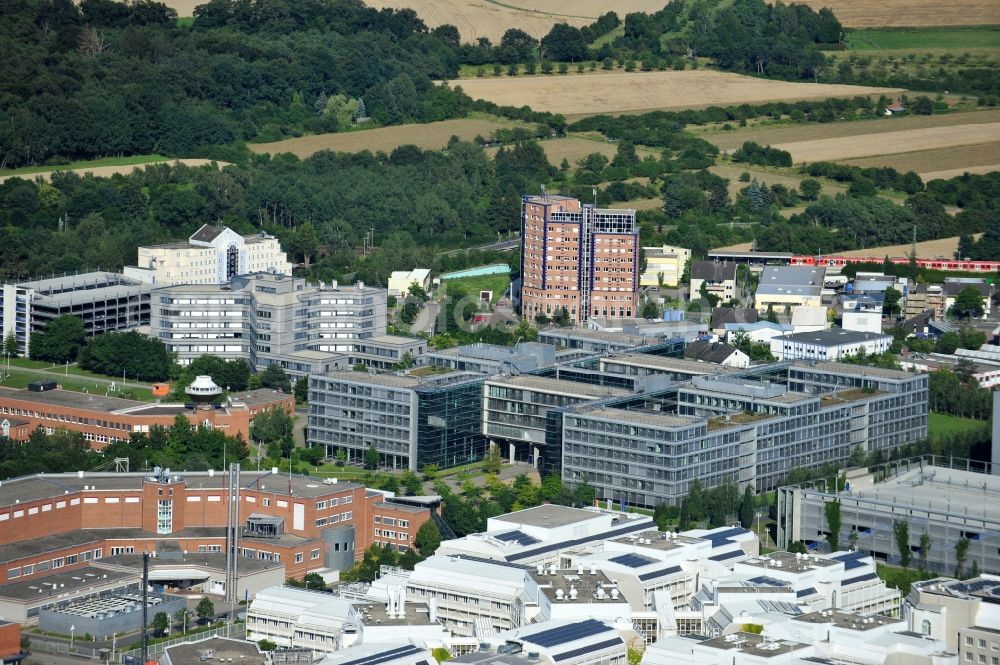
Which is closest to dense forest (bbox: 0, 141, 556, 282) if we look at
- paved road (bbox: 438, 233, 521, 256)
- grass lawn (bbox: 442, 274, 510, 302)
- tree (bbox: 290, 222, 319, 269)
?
tree (bbox: 290, 222, 319, 269)

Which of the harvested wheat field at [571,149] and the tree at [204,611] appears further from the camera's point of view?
the harvested wheat field at [571,149]

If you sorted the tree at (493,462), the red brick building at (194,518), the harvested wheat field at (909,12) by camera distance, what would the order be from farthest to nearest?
the harvested wheat field at (909,12) < the tree at (493,462) < the red brick building at (194,518)

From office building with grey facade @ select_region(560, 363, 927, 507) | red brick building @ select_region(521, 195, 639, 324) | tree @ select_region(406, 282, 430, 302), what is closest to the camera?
office building with grey facade @ select_region(560, 363, 927, 507)

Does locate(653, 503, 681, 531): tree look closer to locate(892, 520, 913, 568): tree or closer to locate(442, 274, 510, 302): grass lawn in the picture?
locate(892, 520, 913, 568): tree

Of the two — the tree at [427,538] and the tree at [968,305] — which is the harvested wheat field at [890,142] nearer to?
the tree at [968,305]

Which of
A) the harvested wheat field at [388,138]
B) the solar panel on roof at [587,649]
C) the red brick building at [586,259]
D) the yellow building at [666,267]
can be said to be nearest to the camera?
the solar panel on roof at [587,649]

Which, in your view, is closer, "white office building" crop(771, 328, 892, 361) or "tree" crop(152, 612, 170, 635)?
"tree" crop(152, 612, 170, 635)

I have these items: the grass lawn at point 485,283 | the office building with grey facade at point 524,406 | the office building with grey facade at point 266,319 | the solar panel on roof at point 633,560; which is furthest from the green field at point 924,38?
the solar panel on roof at point 633,560
